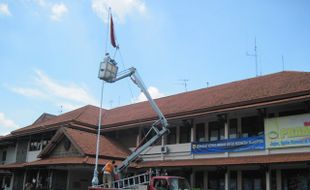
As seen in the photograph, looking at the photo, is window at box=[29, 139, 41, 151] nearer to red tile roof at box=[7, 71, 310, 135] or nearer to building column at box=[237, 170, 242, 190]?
red tile roof at box=[7, 71, 310, 135]

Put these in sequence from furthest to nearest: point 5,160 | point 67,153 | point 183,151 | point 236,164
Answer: point 5,160
point 67,153
point 183,151
point 236,164

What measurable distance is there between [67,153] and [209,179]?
10.3 meters

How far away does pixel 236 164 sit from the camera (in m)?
20.4

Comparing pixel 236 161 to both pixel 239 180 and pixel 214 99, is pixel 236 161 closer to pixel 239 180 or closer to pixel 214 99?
pixel 239 180

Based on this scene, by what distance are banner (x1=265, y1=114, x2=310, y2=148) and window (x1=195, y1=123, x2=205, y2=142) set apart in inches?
204

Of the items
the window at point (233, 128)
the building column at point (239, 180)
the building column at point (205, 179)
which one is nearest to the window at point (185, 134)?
the building column at point (205, 179)

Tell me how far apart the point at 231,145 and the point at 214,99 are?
14.1ft

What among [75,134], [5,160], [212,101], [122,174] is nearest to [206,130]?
[212,101]

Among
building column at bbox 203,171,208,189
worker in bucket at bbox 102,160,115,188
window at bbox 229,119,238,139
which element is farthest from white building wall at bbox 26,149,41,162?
window at bbox 229,119,238,139

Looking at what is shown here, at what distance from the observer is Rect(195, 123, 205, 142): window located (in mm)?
25047

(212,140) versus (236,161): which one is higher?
(212,140)

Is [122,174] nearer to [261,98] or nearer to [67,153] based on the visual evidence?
[67,153]

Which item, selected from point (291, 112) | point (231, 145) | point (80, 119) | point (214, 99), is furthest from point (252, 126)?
point (80, 119)

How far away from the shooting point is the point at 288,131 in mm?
19859
